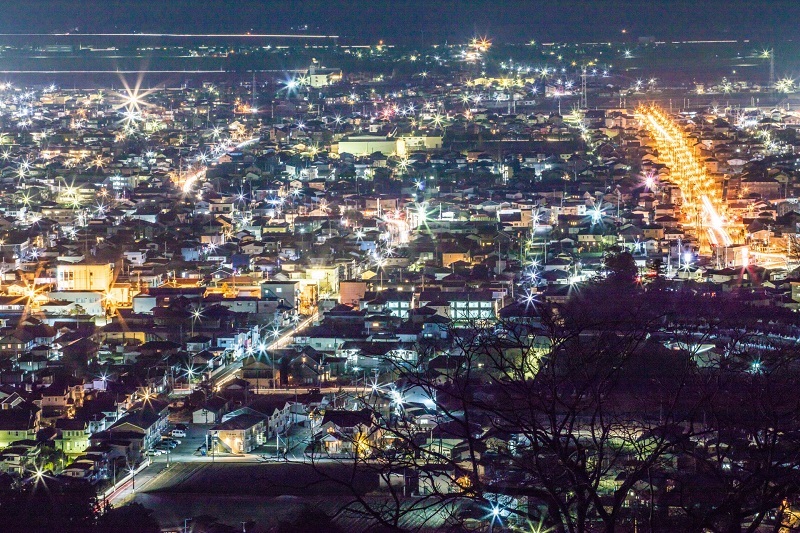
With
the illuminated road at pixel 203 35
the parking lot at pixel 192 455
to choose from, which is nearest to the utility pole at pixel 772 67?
the illuminated road at pixel 203 35

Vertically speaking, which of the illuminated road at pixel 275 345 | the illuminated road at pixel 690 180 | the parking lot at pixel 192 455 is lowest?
the parking lot at pixel 192 455

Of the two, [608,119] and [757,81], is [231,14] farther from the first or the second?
[608,119]

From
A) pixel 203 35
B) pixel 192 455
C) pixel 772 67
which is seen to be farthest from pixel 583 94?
pixel 192 455

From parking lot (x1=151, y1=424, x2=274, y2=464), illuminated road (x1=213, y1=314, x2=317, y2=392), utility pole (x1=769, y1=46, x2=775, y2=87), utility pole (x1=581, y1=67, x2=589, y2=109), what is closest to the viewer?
parking lot (x1=151, y1=424, x2=274, y2=464)

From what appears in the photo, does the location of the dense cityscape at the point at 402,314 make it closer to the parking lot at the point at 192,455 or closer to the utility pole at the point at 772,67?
the parking lot at the point at 192,455

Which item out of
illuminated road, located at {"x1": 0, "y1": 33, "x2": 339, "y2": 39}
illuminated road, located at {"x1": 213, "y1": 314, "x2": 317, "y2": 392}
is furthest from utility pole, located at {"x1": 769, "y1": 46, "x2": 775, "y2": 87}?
illuminated road, located at {"x1": 213, "y1": 314, "x2": 317, "y2": 392}

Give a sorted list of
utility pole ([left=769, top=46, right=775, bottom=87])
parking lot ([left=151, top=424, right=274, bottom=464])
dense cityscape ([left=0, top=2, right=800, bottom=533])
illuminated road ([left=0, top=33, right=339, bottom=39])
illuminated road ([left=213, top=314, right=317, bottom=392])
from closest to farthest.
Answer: dense cityscape ([left=0, top=2, right=800, bottom=533]) → parking lot ([left=151, top=424, right=274, bottom=464]) → illuminated road ([left=213, top=314, right=317, bottom=392]) → utility pole ([left=769, top=46, right=775, bottom=87]) → illuminated road ([left=0, top=33, right=339, bottom=39])

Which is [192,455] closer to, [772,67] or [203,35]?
[772,67]

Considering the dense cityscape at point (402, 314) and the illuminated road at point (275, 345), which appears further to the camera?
the illuminated road at point (275, 345)

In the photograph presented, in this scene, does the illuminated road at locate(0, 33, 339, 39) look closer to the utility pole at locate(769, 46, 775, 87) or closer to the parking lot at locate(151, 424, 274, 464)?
the utility pole at locate(769, 46, 775, 87)
